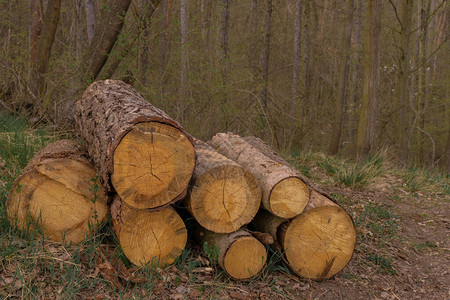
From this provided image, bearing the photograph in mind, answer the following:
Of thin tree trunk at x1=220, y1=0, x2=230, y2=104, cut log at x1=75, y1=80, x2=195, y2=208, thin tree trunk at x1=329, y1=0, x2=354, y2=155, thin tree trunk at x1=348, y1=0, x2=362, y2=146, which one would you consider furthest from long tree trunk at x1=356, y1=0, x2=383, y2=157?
cut log at x1=75, y1=80, x2=195, y2=208

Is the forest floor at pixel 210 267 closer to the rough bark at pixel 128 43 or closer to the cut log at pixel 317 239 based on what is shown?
the cut log at pixel 317 239

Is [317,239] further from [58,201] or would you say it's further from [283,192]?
[58,201]

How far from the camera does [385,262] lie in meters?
4.08

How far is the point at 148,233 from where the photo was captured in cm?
325

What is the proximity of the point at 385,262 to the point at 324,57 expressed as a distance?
11.4m

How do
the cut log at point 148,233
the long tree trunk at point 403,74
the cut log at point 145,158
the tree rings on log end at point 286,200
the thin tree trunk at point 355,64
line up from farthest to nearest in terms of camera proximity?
the thin tree trunk at point 355,64
the long tree trunk at point 403,74
the tree rings on log end at point 286,200
the cut log at point 148,233
the cut log at point 145,158

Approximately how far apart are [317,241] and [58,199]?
225 cm

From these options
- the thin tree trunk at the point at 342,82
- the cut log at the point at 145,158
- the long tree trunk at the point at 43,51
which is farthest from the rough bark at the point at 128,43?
the thin tree trunk at the point at 342,82

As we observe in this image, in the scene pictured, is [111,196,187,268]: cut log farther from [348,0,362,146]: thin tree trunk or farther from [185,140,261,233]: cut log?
[348,0,362,146]: thin tree trunk

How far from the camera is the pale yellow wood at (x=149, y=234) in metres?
3.19

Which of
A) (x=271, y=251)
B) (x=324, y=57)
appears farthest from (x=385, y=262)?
(x=324, y=57)

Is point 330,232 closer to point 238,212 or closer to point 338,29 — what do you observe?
point 238,212

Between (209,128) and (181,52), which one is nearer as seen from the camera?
(181,52)

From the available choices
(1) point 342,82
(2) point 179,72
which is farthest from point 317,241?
(1) point 342,82
